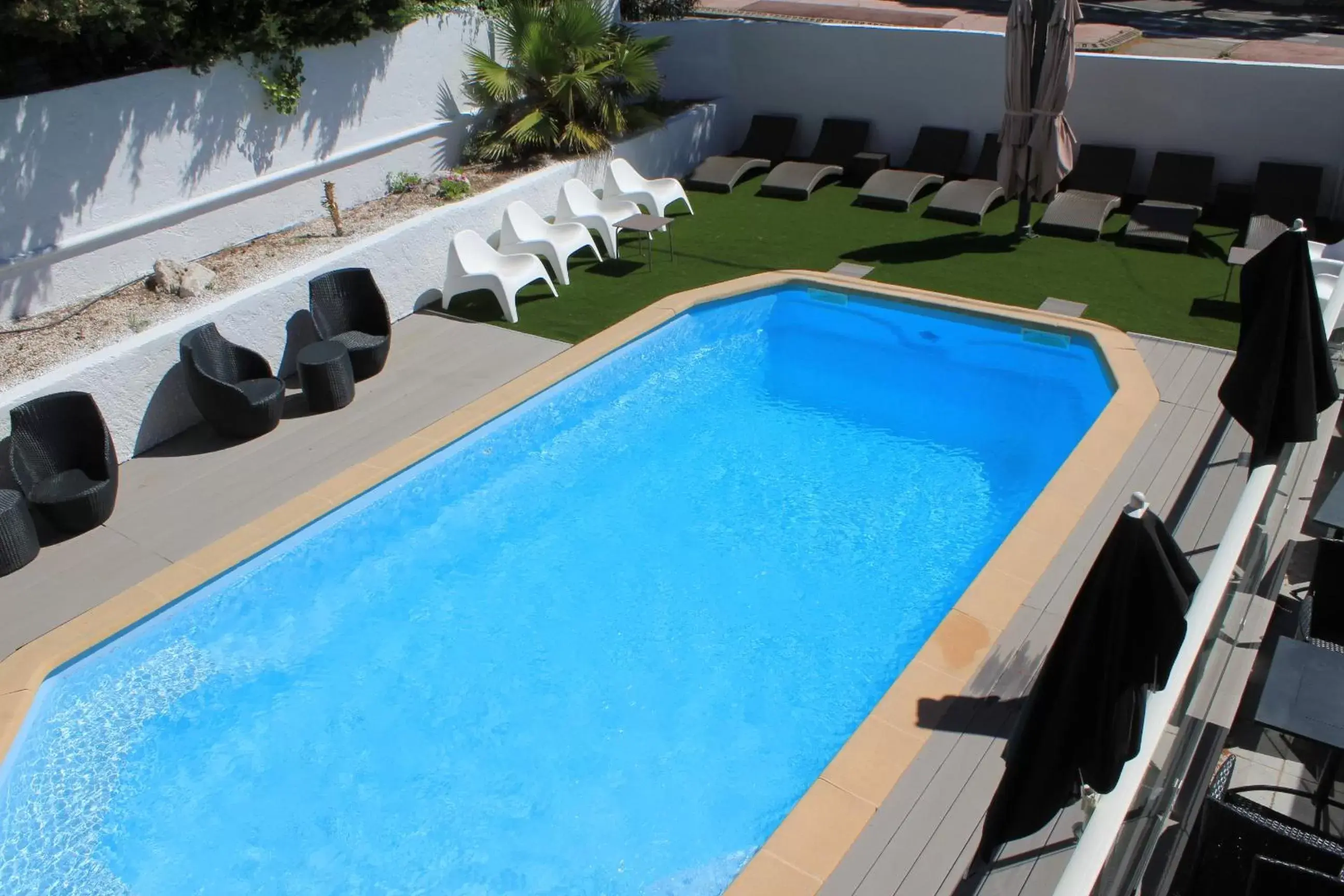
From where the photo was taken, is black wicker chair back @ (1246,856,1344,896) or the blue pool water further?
the blue pool water

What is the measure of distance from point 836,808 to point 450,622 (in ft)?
10.6

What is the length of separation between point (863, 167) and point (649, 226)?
4532mm

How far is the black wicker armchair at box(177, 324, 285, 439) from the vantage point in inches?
344

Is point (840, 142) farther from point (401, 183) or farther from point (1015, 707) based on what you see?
point (1015, 707)

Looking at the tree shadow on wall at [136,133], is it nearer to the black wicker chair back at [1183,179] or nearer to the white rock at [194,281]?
the white rock at [194,281]

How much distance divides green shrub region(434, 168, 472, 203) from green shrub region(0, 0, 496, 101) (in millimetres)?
1933

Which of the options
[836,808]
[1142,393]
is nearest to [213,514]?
[836,808]

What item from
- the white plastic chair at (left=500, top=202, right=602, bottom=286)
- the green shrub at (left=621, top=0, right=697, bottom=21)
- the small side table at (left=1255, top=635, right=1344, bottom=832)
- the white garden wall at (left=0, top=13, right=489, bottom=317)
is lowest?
the small side table at (left=1255, top=635, right=1344, bottom=832)

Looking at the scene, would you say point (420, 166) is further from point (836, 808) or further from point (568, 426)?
point (836, 808)

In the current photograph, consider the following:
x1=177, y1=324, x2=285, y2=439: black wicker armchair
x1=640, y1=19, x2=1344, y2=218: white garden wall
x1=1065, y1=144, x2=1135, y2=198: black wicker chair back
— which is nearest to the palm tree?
x1=640, y1=19, x2=1344, y2=218: white garden wall

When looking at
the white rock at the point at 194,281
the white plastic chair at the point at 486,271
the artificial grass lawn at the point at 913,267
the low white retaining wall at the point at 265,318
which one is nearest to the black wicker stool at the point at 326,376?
the low white retaining wall at the point at 265,318

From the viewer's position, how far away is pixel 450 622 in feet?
24.1

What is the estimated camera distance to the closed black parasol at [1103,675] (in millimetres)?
3775

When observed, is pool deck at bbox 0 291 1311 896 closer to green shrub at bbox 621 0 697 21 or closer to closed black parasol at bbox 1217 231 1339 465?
closed black parasol at bbox 1217 231 1339 465
